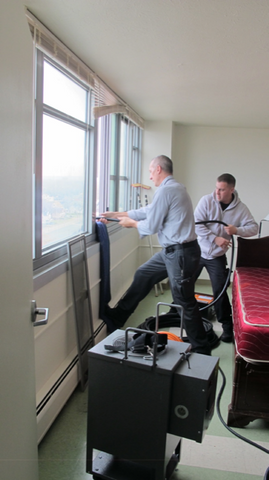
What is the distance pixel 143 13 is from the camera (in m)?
2.01

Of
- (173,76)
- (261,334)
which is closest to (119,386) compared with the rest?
(261,334)

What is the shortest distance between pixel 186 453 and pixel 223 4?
236 centimetres

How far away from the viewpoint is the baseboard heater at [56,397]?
6.78 ft

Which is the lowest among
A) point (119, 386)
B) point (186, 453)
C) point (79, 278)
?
point (186, 453)

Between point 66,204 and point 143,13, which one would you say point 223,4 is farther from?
point 66,204

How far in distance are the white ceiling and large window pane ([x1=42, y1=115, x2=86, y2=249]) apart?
569 millimetres

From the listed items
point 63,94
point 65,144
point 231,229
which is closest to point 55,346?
point 65,144

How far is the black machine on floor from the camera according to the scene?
150 centimetres

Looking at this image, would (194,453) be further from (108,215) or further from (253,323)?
(108,215)

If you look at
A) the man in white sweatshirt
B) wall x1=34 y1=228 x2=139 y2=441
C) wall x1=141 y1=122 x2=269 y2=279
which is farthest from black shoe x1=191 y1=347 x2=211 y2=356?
wall x1=141 y1=122 x2=269 y2=279

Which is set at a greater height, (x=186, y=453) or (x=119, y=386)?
(x=119, y=386)

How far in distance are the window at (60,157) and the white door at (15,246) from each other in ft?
2.40

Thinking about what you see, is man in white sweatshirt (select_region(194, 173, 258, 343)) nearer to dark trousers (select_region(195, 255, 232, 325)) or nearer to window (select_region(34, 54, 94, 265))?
dark trousers (select_region(195, 255, 232, 325))

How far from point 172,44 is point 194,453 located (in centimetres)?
249
